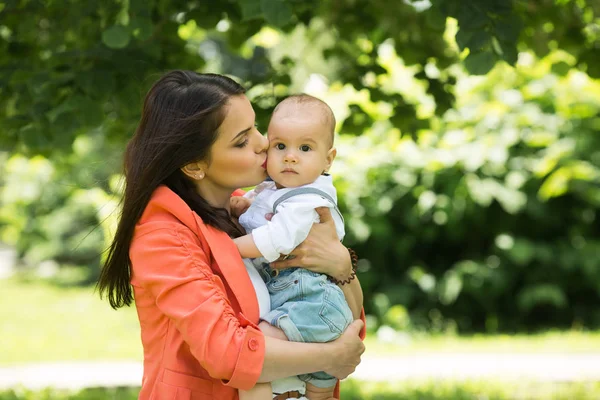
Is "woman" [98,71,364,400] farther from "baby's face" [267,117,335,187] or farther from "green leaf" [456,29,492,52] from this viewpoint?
"green leaf" [456,29,492,52]

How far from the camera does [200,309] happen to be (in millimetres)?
1953

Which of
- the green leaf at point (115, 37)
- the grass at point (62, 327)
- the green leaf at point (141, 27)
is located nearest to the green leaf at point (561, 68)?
the green leaf at point (141, 27)

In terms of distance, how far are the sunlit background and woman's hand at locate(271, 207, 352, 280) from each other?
152 cm

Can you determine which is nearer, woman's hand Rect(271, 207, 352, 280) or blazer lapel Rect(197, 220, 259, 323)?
blazer lapel Rect(197, 220, 259, 323)

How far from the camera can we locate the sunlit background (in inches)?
156

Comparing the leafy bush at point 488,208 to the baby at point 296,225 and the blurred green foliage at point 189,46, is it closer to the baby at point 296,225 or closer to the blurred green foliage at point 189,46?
the blurred green foliage at point 189,46

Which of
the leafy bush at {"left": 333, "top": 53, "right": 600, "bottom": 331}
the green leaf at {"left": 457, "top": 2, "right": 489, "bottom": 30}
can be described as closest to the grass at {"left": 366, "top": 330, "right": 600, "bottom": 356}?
the leafy bush at {"left": 333, "top": 53, "right": 600, "bottom": 331}

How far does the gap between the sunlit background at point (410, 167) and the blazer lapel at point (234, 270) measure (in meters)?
1.57

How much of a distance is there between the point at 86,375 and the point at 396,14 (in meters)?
4.10

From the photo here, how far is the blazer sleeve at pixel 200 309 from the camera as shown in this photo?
6.41 ft

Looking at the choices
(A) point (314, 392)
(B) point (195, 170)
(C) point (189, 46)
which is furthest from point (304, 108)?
(C) point (189, 46)

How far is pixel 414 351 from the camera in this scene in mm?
7215

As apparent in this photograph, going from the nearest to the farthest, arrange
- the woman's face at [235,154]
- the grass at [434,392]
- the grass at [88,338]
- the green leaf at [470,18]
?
the woman's face at [235,154], the green leaf at [470,18], the grass at [434,392], the grass at [88,338]

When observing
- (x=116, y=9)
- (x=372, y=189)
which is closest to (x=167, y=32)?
(x=116, y=9)
